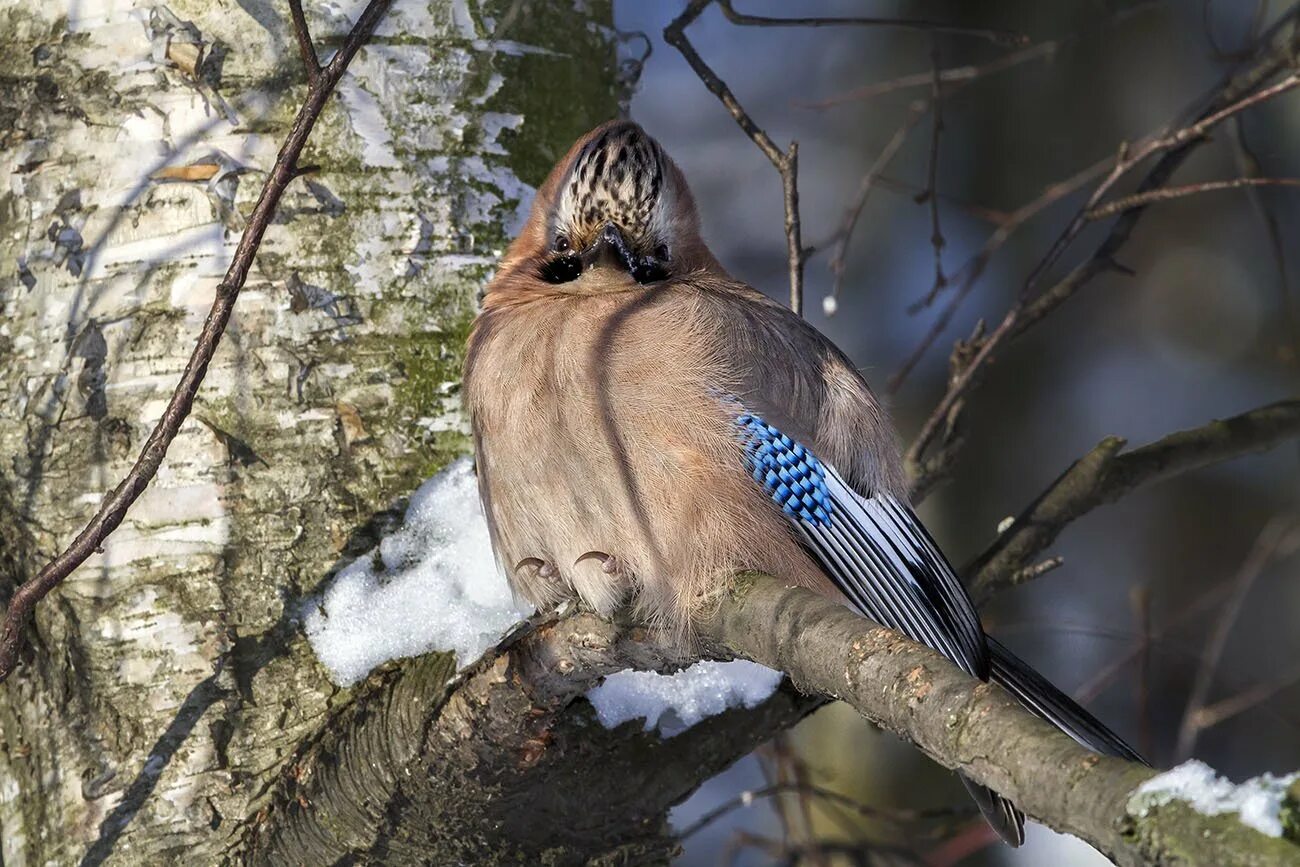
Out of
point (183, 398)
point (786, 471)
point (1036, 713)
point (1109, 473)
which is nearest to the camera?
point (183, 398)

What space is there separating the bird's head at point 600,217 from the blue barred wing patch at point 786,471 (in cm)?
42

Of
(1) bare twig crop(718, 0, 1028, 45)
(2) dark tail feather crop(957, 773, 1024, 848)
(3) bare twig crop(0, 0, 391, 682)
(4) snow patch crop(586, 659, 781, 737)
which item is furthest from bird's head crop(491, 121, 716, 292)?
(2) dark tail feather crop(957, 773, 1024, 848)

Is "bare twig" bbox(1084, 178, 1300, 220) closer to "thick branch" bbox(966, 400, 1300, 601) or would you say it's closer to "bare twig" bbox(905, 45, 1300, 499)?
"bare twig" bbox(905, 45, 1300, 499)

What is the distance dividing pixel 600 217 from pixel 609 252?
7 centimetres

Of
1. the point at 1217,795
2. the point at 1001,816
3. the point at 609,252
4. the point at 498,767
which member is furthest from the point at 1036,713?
the point at 1217,795

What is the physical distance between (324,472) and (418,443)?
0.18 meters

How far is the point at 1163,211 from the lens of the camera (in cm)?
727

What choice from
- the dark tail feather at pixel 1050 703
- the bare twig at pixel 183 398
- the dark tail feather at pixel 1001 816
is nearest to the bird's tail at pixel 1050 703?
the dark tail feather at pixel 1050 703

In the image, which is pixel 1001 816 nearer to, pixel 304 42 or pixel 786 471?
pixel 786 471

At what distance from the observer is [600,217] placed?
2619 mm

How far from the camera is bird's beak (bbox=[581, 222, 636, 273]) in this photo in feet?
8.55

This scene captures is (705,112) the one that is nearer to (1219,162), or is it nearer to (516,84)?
(1219,162)

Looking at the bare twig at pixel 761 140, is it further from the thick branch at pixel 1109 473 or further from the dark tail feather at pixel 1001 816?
the dark tail feather at pixel 1001 816

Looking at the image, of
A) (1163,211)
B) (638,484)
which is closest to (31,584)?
(638,484)
